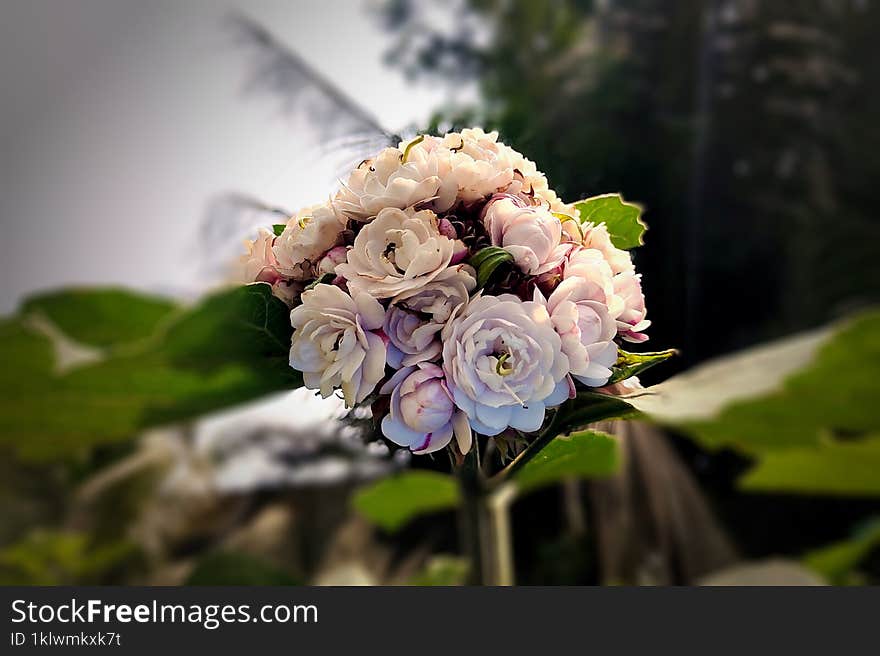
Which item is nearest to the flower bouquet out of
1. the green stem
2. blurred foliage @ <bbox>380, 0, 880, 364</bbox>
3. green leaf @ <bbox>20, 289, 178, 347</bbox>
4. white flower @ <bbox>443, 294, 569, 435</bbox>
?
white flower @ <bbox>443, 294, 569, 435</bbox>

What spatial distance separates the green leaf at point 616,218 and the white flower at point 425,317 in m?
0.05

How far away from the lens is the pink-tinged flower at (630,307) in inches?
5.7

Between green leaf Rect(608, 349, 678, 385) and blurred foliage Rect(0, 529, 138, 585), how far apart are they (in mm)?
984

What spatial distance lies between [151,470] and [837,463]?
0.97m

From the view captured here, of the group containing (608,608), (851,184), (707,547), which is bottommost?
(608,608)

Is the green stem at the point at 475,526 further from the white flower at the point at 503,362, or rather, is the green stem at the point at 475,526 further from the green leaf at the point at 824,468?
the green leaf at the point at 824,468

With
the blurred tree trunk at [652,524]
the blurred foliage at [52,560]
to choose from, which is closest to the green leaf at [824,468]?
the blurred tree trunk at [652,524]

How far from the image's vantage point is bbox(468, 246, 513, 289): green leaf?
14cm

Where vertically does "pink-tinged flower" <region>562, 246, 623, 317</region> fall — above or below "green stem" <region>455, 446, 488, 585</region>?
below

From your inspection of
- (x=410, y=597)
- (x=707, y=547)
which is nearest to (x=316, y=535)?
(x=707, y=547)

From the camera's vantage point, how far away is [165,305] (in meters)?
0.63

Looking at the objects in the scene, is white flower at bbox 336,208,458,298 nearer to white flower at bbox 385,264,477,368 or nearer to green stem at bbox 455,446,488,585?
white flower at bbox 385,264,477,368

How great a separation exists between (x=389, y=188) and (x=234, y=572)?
0.73 m

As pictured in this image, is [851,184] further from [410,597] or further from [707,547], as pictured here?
[410,597]
